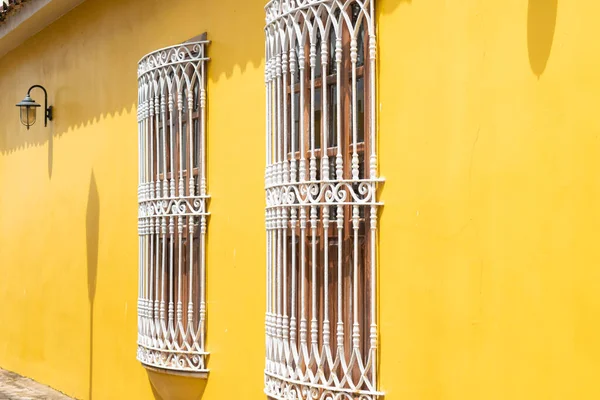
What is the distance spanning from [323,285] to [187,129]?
239 centimetres

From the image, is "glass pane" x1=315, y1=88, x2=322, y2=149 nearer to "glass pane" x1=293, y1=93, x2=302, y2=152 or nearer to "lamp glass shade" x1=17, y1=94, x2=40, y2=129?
"glass pane" x1=293, y1=93, x2=302, y2=152

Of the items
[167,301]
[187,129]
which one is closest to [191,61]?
[187,129]

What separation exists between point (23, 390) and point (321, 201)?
6472 millimetres

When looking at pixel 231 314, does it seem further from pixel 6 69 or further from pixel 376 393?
pixel 6 69

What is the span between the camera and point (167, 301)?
786 centimetres

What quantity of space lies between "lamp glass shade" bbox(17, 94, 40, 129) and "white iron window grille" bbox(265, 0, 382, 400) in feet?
16.8

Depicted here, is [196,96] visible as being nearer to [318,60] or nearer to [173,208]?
[173,208]

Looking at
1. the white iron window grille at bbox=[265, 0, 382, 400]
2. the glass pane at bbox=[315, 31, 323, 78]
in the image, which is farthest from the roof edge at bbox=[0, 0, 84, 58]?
the glass pane at bbox=[315, 31, 323, 78]

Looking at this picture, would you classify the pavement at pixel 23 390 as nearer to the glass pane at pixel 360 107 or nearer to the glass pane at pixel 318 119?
the glass pane at pixel 318 119

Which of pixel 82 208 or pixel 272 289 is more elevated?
pixel 82 208

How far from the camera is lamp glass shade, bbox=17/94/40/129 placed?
1074 centimetres
